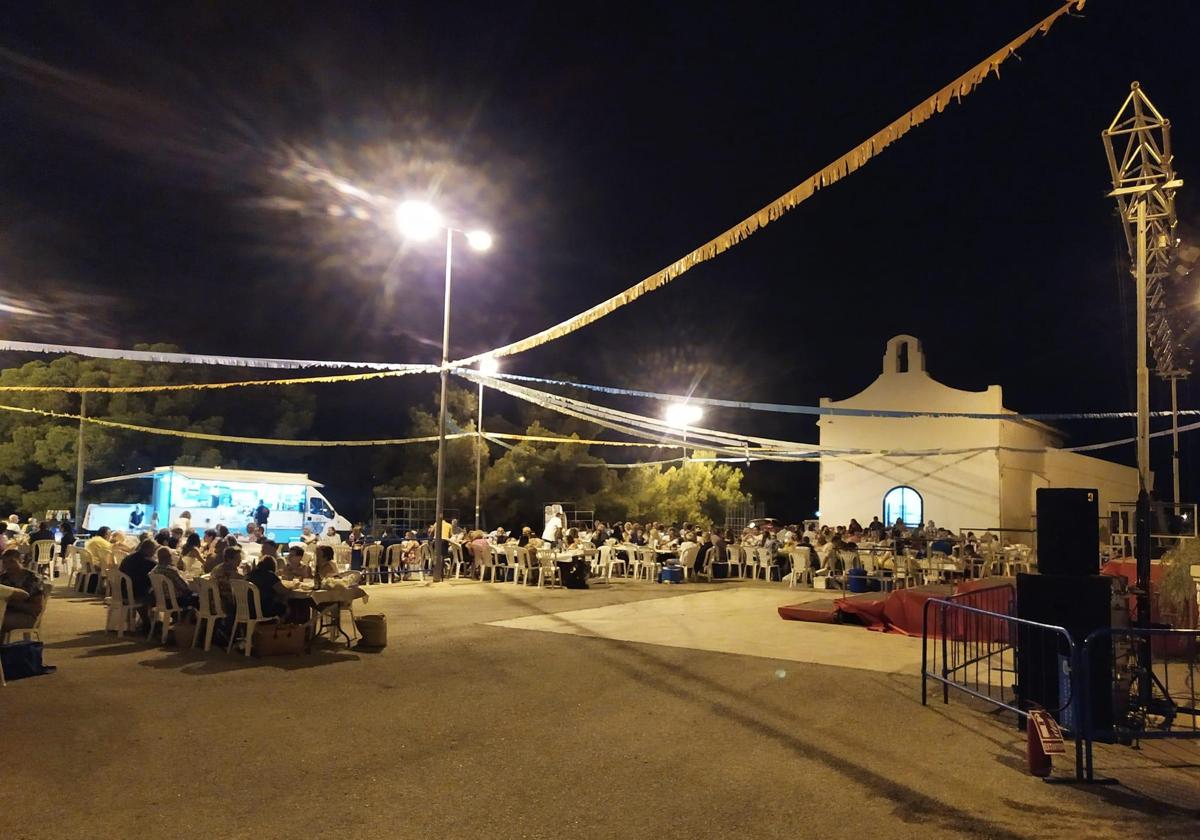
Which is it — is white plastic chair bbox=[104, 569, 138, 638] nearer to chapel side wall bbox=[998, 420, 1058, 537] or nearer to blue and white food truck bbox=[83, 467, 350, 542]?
blue and white food truck bbox=[83, 467, 350, 542]

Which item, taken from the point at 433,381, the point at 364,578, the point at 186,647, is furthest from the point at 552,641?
the point at 433,381

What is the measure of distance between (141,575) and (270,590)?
2.17 m

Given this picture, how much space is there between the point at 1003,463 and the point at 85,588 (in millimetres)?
25361

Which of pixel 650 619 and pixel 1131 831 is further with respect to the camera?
pixel 650 619

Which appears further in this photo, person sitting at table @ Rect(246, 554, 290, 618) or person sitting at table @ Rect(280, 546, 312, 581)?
person sitting at table @ Rect(280, 546, 312, 581)

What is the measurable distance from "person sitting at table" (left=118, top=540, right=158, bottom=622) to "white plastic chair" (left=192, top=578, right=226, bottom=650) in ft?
3.73

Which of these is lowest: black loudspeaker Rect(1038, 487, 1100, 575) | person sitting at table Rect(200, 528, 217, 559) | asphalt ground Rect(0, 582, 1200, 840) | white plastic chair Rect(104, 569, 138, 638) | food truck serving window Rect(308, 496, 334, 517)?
asphalt ground Rect(0, 582, 1200, 840)

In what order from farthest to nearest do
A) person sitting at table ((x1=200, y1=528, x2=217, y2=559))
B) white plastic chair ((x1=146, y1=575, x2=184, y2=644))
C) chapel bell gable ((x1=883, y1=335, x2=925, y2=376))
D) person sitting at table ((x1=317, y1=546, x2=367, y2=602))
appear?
chapel bell gable ((x1=883, y1=335, x2=925, y2=376)), person sitting at table ((x1=200, y1=528, x2=217, y2=559)), person sitting at table ((x1=317, y1=546, x2=367, y2=602)), white plastic chair ((x1=146, y1=575, x2=184, y2=644))

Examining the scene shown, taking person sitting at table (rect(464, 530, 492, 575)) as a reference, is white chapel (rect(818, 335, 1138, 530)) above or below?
above

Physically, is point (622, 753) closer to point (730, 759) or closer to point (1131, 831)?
point (730, 759)

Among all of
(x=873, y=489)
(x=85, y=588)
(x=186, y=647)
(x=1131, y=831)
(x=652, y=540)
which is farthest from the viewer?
(x=873, y=489)

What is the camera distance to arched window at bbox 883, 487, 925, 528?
2975 centimetres

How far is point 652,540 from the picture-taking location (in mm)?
21125

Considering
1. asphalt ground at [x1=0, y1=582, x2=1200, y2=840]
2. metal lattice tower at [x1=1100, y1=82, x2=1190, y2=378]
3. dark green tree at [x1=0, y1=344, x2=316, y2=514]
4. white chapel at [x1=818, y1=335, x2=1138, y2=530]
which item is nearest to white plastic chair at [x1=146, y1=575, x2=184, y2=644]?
asphalt ground at [x1=0, y1=582, x2=1200, y2=840]
